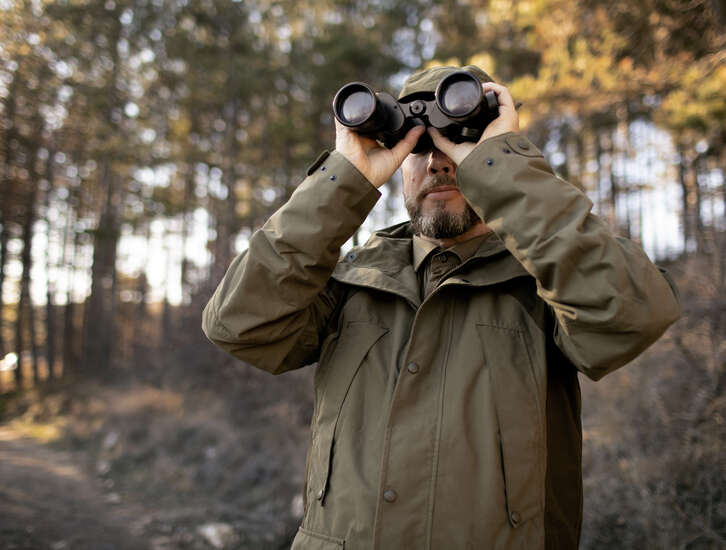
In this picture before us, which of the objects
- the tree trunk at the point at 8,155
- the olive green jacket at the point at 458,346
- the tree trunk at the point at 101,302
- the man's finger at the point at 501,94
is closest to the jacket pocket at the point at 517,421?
the olive green jacket at the point at 458,346

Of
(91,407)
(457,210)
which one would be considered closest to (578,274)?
(457,210)

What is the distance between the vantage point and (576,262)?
53.2 inches

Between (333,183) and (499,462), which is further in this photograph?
(333,183)

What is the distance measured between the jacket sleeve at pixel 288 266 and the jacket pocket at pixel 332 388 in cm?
15

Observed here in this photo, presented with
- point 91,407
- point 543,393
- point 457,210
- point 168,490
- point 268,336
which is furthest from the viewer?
point 91,407

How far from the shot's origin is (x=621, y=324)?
4.34 ft

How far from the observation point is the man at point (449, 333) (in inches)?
54.1

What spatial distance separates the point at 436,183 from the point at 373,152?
0.25m

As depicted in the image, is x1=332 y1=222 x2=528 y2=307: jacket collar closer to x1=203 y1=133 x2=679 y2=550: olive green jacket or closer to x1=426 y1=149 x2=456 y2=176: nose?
x1=203 y1=133 x2=679 y2=550: olive green jacket

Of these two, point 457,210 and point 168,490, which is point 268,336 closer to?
point 457,210

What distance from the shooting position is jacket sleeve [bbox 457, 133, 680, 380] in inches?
52.5

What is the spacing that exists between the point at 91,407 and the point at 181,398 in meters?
3.64

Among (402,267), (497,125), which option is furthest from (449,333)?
(497,125)

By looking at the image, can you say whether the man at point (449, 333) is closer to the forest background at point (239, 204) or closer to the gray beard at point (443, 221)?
the gray beard at point (443, 221)
